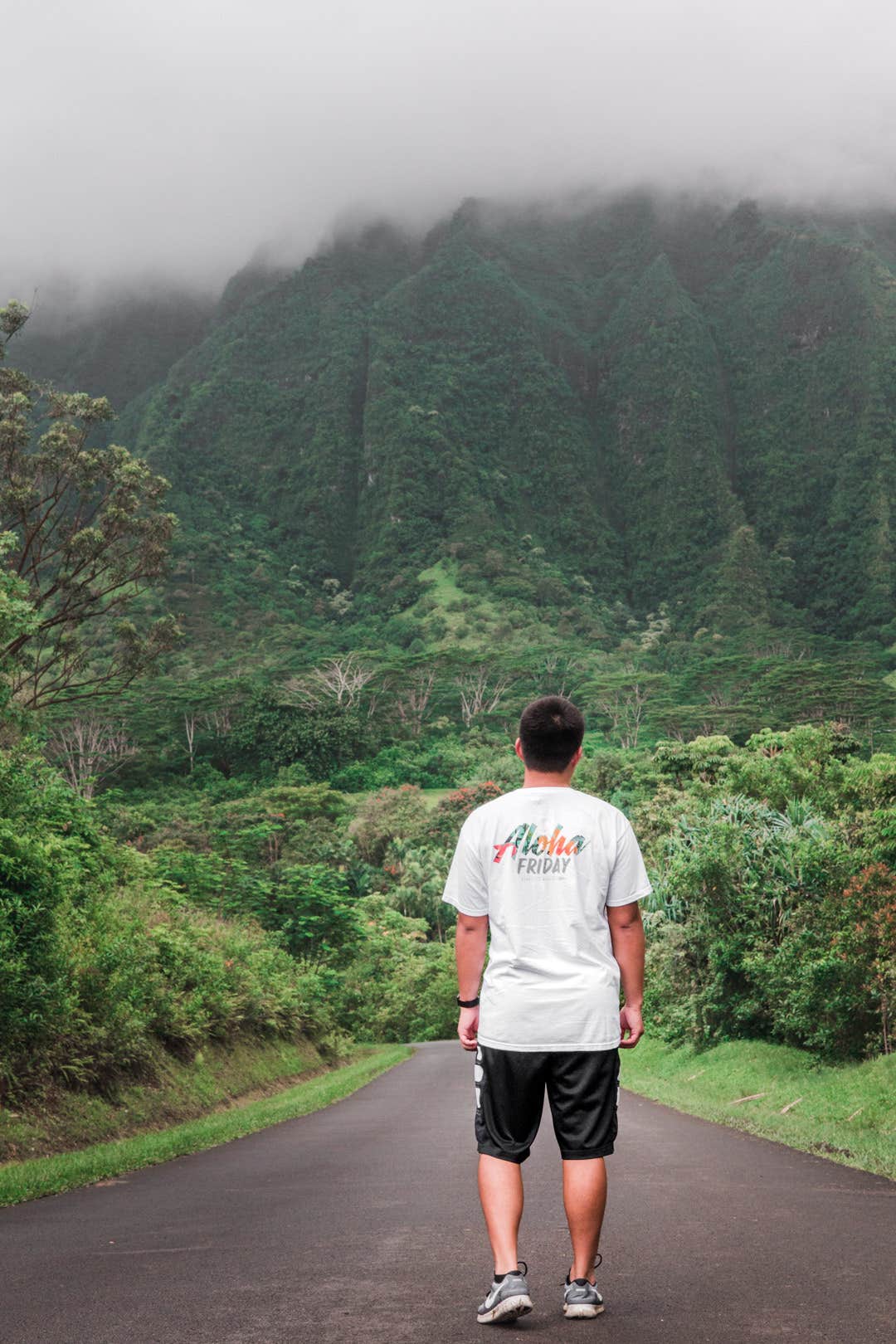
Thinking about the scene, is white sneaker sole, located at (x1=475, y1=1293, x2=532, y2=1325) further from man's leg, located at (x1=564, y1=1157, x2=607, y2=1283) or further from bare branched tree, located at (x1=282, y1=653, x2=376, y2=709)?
bare branched tree, located at (x1=282, y1=653, x2=376, y2=709)

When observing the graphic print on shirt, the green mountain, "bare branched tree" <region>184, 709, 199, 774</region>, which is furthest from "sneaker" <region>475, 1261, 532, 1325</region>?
the green mountain

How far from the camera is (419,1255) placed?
5.41 m

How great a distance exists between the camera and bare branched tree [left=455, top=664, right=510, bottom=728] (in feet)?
393

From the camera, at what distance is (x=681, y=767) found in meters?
47.4

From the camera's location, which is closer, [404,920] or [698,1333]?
[698,1333]

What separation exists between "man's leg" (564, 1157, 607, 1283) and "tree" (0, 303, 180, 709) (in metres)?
27.0

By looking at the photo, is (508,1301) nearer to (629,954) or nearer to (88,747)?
(629,954)

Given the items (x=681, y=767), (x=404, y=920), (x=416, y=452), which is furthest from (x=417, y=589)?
(x=681, y=767)

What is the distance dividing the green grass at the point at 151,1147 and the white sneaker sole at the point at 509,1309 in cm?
537

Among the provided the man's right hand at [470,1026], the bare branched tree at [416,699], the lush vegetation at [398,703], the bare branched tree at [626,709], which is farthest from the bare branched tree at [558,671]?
the man's right hand at [470,1026]

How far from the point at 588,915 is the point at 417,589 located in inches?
6182

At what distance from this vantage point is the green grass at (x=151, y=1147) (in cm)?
876

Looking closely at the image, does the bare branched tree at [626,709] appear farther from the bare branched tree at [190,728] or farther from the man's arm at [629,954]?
the man's arm at [629,954]

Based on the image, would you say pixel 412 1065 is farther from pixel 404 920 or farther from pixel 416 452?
pixel 416 452
